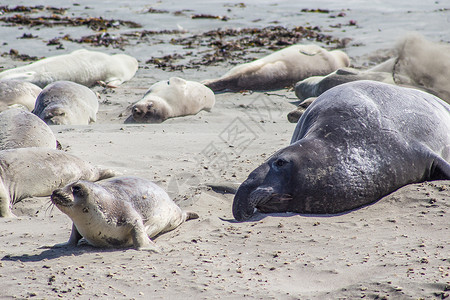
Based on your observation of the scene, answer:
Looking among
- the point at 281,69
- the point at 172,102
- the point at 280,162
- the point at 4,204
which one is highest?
the point at 280,162

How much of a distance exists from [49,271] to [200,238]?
37.2 inches

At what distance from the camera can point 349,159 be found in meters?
3.98

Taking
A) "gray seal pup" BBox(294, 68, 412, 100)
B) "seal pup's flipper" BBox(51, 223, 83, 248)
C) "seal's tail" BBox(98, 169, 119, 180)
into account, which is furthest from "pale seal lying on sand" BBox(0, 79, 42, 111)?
"seal pup's flipper" BBox(51, 223, 83, 248)

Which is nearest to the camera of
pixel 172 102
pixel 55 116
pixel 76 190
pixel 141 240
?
pixel 76 190

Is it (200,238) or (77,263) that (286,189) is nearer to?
(200,238)

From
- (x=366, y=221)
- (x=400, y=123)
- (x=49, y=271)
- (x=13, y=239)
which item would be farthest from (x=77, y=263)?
(x=400, y=123)

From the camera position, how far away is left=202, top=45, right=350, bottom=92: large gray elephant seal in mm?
9453

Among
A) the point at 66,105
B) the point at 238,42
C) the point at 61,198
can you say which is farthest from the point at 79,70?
the point at 61,198

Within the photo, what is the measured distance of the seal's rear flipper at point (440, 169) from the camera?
4188 mm

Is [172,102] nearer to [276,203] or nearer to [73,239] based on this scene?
[276,203]

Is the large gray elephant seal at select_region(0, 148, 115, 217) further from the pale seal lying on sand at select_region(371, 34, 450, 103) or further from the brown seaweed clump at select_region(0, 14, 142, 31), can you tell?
the brown seaweed clump at select_region(0, 14, 142, 31)

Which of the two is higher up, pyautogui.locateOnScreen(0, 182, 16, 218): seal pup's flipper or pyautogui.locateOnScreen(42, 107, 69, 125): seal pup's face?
pyautogui.locateOnScreen(0, 182, 16, 218): seal pup's flipper

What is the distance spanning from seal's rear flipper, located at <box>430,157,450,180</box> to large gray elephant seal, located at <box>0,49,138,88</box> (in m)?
6.66

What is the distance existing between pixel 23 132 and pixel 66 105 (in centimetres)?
232
